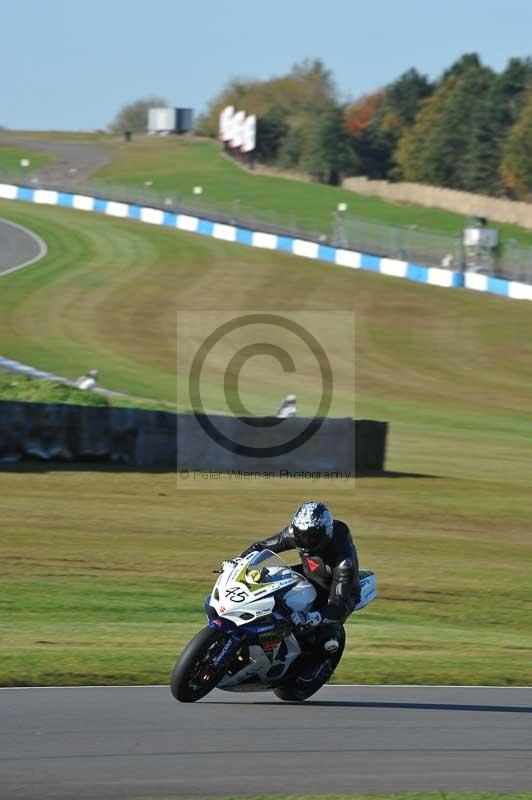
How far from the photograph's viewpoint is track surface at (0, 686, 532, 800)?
734 centimetres

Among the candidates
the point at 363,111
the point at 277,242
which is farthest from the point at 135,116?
the point at 277,242

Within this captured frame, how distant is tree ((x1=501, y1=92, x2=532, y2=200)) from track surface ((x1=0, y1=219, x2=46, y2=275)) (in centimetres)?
4991

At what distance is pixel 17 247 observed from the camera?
175 feet

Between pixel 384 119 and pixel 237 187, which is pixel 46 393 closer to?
pixel 237 187

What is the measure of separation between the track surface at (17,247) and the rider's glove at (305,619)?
39.8 meters

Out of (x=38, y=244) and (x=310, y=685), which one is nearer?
(x=310, y=685)

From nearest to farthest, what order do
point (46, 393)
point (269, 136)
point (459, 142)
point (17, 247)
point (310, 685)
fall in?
point (310, 685), point (46, 393), point (17, 247), point (459, 142), point (269, 136)

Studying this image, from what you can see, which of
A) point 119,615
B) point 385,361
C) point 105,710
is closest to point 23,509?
point 119,615

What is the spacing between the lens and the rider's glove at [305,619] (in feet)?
30.0

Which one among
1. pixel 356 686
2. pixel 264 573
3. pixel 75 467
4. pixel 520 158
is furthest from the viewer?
pixel 520 158

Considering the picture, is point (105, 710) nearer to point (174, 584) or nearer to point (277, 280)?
point (174, 584)

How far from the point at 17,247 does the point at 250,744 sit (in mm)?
46994

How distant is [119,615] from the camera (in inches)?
519

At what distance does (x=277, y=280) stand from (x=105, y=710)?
39672mm
